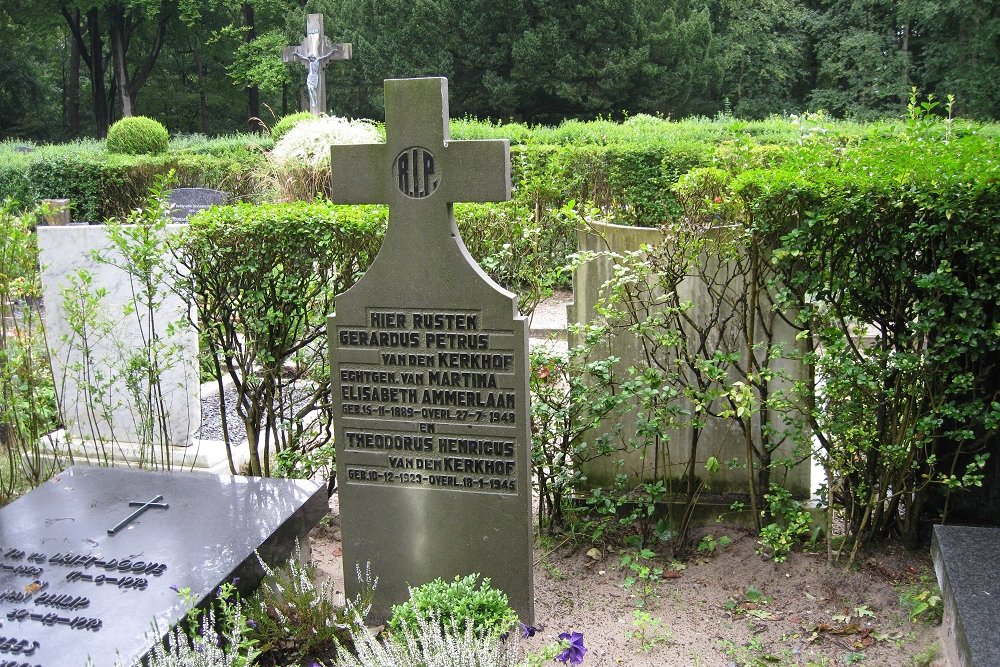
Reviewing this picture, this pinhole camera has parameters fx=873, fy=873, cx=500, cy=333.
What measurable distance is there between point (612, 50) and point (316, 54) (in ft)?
37.8

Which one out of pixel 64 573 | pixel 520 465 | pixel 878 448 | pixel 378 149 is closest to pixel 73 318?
pixel 64 573

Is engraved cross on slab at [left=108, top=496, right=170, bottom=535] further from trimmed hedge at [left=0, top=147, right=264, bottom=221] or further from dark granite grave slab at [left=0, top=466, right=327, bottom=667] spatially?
trimmed hedge at [left=0, top=147, right=264, bottom=221]

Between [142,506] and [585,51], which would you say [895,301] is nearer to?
[142,506]

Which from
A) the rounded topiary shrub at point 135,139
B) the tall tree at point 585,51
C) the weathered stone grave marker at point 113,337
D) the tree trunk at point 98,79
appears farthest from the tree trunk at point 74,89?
the weathered stone grave marker at point 113,337

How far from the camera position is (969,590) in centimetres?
327

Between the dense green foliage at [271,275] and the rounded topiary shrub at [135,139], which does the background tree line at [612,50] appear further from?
the dense green foliage at [271,275]

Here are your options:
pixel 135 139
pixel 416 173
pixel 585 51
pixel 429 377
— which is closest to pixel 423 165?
pixel 416 173

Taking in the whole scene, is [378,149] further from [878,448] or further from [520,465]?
[878,448]

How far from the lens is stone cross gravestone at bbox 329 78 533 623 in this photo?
12.1 feet

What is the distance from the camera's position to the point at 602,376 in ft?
14.8

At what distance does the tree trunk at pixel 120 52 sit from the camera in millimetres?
37000

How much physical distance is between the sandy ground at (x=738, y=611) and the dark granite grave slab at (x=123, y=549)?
30.5 inches

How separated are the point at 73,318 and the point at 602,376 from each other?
3.13 metres

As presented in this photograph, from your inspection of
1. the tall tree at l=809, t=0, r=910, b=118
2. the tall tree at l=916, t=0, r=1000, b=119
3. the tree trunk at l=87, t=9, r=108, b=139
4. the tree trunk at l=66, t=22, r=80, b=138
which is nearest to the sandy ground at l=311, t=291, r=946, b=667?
the tall tree at l=916, t=0, r=1000, b=119
